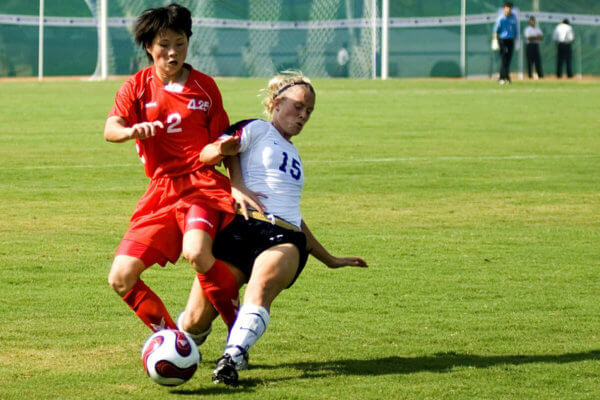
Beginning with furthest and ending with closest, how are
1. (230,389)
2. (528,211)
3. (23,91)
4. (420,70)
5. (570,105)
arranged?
1. (420,70)
2. (23,91)
3. (570,105)
4. (528,211)
5. (230,389)

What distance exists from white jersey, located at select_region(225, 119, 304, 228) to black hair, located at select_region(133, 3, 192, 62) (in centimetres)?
59

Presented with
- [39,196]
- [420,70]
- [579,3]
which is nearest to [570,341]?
[39,196]

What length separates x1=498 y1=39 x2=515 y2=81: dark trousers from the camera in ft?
99.9

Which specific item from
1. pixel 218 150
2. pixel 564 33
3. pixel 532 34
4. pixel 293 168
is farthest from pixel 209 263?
pixel 564 33

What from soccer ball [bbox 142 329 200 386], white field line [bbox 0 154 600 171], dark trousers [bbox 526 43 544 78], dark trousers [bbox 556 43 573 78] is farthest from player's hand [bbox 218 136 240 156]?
dark trousers [bbox 556 43 573 78]

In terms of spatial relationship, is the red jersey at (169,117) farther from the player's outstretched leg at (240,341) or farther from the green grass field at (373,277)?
the green grass field at (373,277)

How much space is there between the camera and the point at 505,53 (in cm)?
3047

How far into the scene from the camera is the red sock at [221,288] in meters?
5.31

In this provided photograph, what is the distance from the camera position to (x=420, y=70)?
120ft

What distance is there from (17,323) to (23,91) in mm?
23076

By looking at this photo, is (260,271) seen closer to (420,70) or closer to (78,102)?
(78,102)

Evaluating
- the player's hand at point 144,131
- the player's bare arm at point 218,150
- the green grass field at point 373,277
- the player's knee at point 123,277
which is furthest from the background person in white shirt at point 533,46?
the player's hand at point 144,131

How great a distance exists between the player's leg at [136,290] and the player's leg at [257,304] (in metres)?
0.46

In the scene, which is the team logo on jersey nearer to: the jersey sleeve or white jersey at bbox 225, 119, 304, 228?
white jersey at bbox 225, 119, 304, 228
